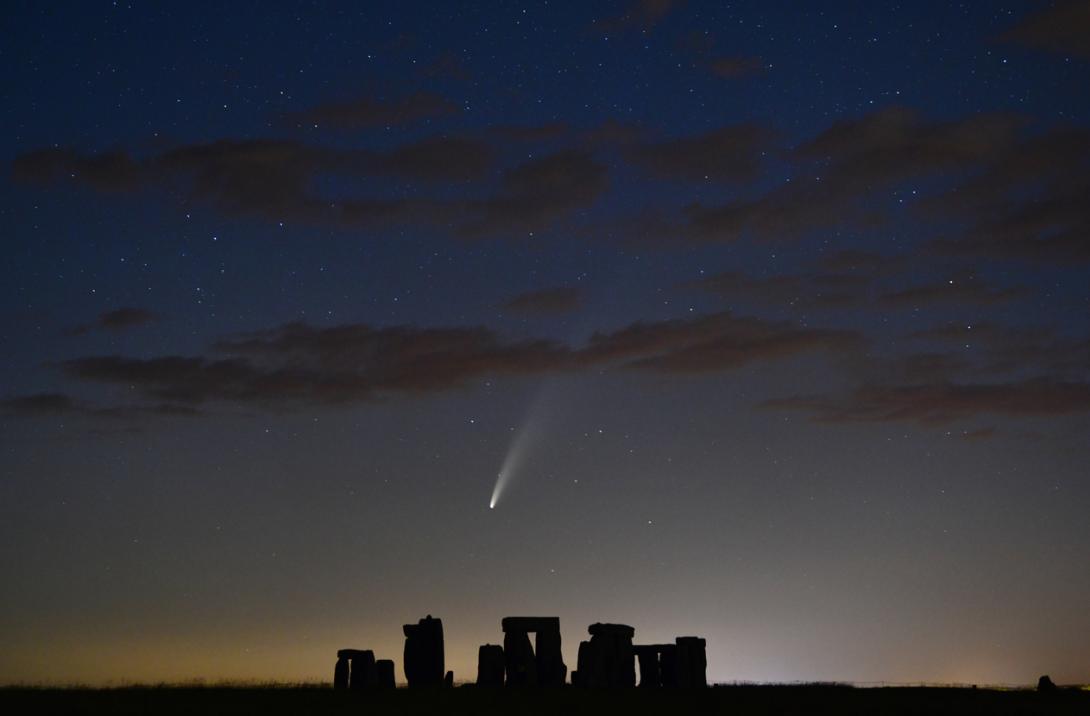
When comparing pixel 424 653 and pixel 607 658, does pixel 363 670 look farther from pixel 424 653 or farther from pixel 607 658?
pixel 607 658

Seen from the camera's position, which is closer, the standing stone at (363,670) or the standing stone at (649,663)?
the standing stone at (363,670)

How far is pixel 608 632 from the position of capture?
41906mm

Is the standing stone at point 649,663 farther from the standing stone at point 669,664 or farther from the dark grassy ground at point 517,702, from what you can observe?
the dark grassy ground at point 517,702

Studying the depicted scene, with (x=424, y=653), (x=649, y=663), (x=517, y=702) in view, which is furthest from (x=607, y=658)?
(x=517, y=702)

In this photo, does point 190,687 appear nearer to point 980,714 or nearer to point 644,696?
point 644,696

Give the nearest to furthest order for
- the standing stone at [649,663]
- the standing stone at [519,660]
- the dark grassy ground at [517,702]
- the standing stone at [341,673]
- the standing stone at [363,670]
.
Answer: the dark grassy ground at [517,702]
the standing stone at [363,670]
the standing stone at [341,673]
the standing stone at [519,660]
the standing stone at [649,663]

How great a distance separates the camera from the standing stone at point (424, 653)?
4203cm

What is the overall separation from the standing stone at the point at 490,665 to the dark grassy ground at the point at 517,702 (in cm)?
217

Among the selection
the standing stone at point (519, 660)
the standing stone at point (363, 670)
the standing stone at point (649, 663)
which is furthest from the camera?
the standing stone at point (649, 663)

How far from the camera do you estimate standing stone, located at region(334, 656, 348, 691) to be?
41125mm

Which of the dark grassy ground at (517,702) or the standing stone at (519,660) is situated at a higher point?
the standing stone at (519,660)

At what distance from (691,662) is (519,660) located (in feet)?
15.8

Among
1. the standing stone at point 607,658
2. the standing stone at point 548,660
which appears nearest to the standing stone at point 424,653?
the standing stone at point 548,660

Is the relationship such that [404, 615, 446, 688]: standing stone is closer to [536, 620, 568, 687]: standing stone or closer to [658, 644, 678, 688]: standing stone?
[536, 620, 568, 687]: standing stone
